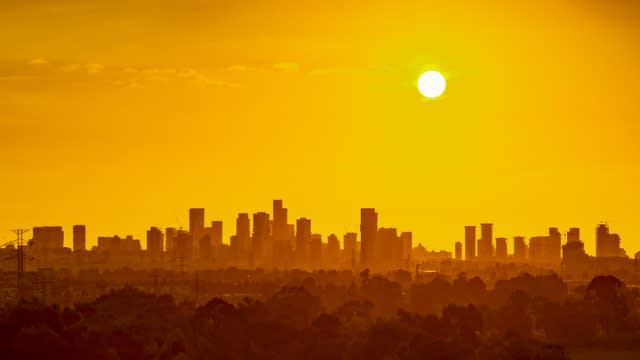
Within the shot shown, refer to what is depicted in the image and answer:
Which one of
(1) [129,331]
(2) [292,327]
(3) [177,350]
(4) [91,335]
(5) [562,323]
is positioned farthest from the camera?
(5) [562,323]

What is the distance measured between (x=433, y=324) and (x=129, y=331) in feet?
95.8

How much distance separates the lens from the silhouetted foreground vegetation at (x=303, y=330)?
125 metres

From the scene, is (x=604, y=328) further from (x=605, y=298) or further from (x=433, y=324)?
(x=433, y=324)

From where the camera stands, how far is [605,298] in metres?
191

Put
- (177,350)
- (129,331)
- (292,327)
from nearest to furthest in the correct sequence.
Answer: (177,350) < (129,331) < (292,327)

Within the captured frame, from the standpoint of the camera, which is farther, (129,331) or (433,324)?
(433,324)

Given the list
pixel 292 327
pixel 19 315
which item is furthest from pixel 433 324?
pixel 19 315

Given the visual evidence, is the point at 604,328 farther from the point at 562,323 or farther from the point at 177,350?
the point at 177,350

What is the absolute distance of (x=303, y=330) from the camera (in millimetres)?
152125

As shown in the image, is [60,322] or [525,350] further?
[60,322]

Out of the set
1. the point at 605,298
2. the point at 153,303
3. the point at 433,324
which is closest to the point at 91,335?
the point at 433,324

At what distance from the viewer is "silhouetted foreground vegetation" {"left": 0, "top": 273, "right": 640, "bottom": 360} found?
125 metres

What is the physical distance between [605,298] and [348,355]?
59734 millimetres

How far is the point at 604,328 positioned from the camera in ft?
595
